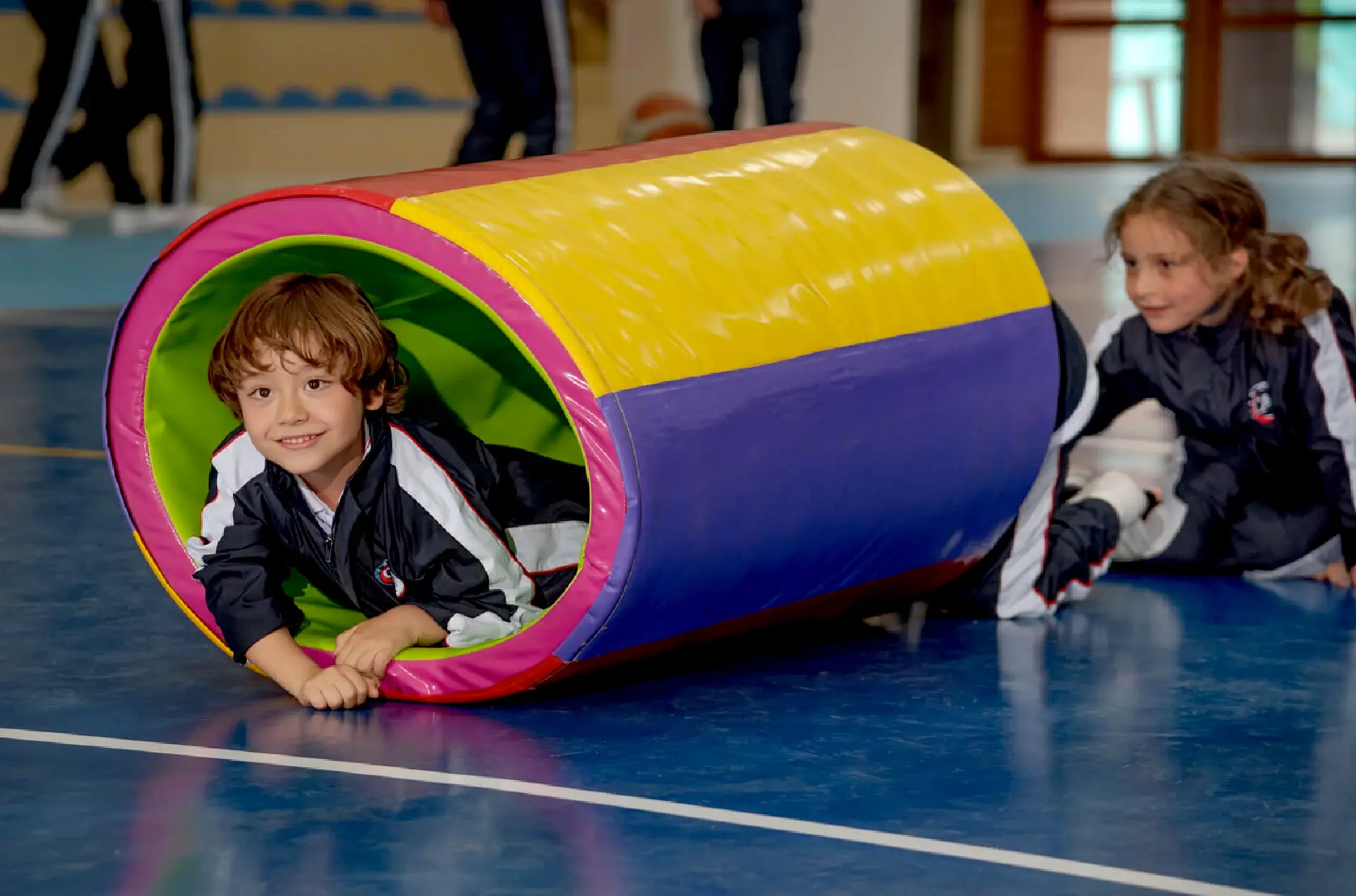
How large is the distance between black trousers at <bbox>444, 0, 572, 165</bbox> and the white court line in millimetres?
4782

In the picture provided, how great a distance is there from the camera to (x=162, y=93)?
774 cm

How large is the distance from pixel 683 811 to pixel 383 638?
56 centimetres

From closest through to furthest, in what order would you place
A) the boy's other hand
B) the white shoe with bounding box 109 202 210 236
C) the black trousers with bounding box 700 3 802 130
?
1. the boy's other hand
2. the black trousers with bounding box 700 3 802 130
3. the white shoe with bounding box 109 202 210 236

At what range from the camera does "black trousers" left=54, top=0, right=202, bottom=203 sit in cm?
758

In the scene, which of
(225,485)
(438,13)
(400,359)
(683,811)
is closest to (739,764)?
(683,811)

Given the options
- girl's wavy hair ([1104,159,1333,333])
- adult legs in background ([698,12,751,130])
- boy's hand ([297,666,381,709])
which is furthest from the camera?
adult legs in background ([698,12,751,130])

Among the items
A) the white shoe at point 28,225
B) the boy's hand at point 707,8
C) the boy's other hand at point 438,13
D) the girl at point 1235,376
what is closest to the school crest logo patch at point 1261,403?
the girl at point 1235,376

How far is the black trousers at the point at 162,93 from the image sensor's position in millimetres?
7582

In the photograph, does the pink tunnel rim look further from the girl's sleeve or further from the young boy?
the girl's sleeve

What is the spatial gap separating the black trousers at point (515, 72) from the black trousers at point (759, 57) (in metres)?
0.96

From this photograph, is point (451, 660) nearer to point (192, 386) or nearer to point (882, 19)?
point (192, 386)

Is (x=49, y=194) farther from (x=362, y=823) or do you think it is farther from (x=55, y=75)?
(x=362, y=823)

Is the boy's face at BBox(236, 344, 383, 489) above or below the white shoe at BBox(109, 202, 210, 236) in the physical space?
below

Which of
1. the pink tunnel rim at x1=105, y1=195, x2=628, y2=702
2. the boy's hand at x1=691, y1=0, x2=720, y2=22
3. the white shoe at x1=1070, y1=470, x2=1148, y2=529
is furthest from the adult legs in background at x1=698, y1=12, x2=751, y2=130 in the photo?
the pink tunnel rim at x1=105, y1=195, x2=628, y2=702
